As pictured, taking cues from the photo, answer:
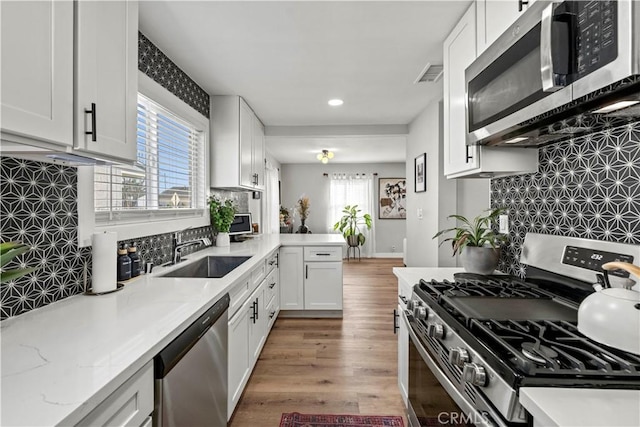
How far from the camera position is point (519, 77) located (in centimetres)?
114

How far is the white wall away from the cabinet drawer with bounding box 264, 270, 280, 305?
4515mm

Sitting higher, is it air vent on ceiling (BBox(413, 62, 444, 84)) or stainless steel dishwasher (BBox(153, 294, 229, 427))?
air vent on ceiling (BBox(413, 62, 444, 84))

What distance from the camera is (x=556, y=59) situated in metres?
0.90

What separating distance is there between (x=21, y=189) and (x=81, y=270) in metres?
0.46

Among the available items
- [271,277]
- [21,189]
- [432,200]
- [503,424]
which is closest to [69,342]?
[21,189]

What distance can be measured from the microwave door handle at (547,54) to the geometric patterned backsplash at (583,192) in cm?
45

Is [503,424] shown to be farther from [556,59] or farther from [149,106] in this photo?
[149,106]

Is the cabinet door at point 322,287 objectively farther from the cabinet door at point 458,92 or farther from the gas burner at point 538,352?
the gas burner at point 538,352

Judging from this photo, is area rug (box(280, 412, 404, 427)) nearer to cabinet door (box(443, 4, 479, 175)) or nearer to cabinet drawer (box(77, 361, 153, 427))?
cabinet drawer (box(77, 361, 153, 427))

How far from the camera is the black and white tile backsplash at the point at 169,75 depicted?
→ 6.76ft

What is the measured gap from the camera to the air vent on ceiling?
255 centimetres

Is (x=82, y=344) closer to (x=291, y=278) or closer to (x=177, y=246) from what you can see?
(x=177, y=246)

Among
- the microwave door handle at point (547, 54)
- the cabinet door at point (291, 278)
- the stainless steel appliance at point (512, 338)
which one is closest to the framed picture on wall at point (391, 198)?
the cabinet door at point (291, 278)

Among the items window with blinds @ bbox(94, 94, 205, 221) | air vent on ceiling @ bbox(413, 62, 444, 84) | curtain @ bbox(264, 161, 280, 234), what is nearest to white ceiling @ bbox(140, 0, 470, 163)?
air vent on ceiling @ bbox(413, 62, 444, 84)
